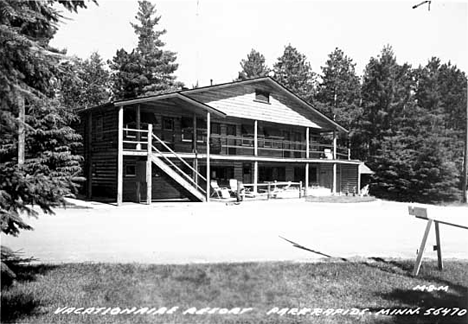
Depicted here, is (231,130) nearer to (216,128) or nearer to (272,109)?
(216,128)

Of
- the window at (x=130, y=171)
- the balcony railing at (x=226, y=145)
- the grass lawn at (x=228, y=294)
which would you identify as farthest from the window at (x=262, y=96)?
the grass lawn at (x=228, y=294)

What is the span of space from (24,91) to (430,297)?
4.67m

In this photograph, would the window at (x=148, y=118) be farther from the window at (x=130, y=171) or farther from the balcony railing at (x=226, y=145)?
the window at (x=130, y=171)

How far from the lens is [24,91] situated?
124 inches

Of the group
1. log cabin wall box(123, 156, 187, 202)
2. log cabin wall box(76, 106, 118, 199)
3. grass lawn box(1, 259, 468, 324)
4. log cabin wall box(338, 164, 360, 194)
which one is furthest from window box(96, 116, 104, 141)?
log cabin wall box(338, 164, 360, 194)

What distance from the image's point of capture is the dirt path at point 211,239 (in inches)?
231

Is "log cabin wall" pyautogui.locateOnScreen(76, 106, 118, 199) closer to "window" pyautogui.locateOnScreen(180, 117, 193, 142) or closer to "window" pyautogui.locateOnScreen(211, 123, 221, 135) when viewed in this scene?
"window" pyautogui.locateOnScreen(180, 117, 193, 142)

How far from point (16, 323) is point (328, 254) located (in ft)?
15.0

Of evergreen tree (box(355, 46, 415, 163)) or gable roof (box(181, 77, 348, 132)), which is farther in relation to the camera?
evergreen tree (box(355, 46, 415, 163))

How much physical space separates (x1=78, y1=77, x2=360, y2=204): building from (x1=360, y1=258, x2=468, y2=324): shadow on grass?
11824 mm

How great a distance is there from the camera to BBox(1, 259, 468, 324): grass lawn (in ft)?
11.2

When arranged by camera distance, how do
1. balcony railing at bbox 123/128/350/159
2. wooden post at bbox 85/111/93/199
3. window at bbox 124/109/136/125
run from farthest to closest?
1. window at bbox 124/109/136/125
2. balcony railing at bbox 123/128/350/159
3. wooden post at bbox 85/111/93/199

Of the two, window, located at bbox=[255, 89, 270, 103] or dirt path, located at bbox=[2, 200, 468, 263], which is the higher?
window, located at bbox=[255, 89, 270, 103]

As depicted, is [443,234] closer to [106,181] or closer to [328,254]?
[328,254]
